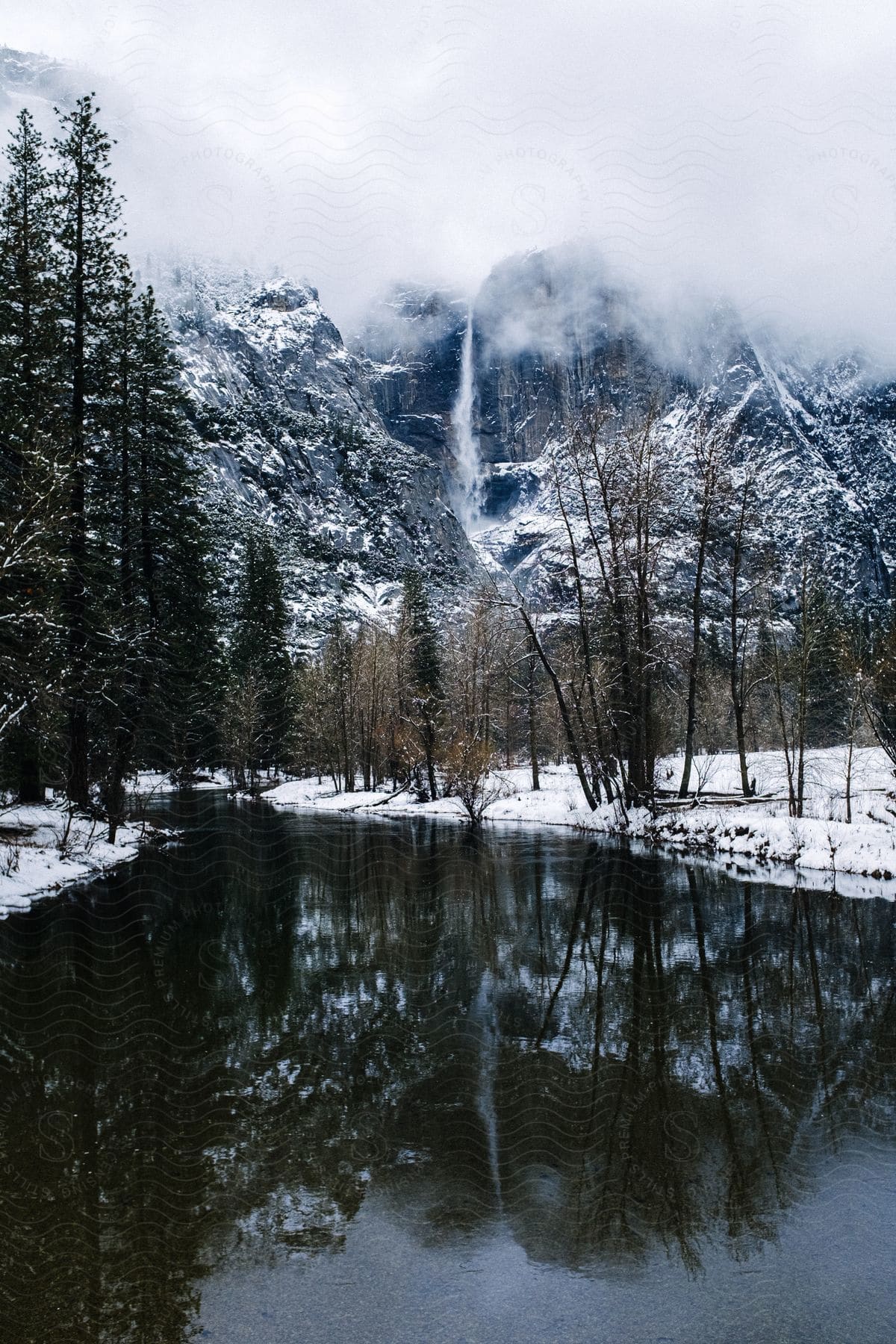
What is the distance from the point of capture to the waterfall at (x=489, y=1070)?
6.04 metres

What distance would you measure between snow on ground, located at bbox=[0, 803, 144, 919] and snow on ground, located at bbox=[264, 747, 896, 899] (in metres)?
16.4

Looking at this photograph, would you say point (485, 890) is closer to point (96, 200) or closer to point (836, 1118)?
point (836, 1118)

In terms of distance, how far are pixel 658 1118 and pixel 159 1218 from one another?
3879mm

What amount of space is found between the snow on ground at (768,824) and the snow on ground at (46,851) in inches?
644

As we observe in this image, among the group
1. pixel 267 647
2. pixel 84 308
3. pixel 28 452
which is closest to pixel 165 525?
pixel 84 308

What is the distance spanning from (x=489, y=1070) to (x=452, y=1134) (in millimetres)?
1426

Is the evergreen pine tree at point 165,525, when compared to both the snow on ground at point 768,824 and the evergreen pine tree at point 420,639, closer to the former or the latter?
the snow on ground at point 768,824

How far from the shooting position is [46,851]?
21156 millimetres

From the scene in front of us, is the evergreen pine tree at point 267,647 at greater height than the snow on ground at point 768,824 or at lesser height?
greater

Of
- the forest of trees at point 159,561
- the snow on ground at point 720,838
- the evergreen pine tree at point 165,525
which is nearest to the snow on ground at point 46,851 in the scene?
the snow on ground at point 720,838

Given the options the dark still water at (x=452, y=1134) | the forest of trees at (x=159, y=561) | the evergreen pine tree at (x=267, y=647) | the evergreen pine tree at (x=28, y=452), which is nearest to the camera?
the dark still water at (x=452, y=1134)

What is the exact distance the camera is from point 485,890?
1812 cm

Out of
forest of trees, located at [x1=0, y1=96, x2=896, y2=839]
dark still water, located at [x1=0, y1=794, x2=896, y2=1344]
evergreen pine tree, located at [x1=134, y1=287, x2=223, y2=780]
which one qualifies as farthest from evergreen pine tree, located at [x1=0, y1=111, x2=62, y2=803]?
dark still water, located at [x1=0, y1=794, x2=896, y2=1344]

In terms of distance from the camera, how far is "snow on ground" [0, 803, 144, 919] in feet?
60.4
